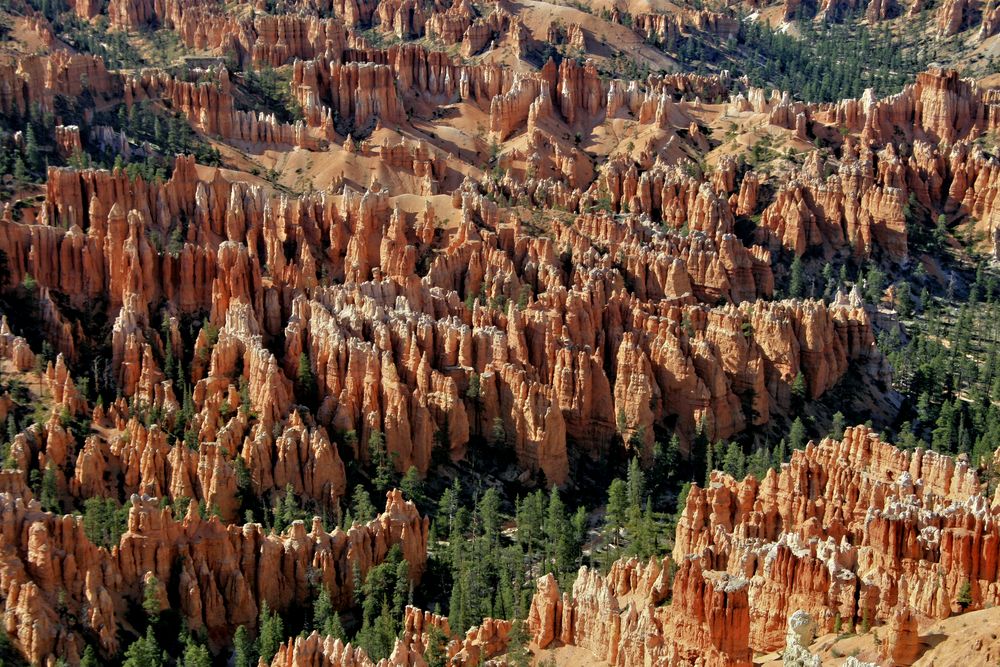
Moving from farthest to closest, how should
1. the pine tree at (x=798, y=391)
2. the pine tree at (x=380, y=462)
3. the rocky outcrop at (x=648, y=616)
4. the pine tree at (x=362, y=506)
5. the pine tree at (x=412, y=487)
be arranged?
the pine tree at (x=798, y=391)
the pine tree at (x=380, y=462)
the pine tree at (x=412, y=487)
the pine tree at (x=362, y=506)
the rocky outcrop at (x=648, y=616)

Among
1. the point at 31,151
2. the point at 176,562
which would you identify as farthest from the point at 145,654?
the point at 31,151

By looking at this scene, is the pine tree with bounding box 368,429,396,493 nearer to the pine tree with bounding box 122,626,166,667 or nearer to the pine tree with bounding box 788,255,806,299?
the pine tree with bounding box 122,626,166,667

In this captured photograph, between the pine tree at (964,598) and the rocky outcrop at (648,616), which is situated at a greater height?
the pine tree at (964,598)

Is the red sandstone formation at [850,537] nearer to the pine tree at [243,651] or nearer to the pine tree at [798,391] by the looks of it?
the pine tree at [243,651]

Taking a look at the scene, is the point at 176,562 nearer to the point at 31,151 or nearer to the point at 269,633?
the point at 269,633

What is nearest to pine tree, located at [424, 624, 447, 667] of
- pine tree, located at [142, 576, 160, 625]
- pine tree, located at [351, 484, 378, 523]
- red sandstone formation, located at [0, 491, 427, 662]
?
red sandstone formation, located at [0, 491, 427, 662]

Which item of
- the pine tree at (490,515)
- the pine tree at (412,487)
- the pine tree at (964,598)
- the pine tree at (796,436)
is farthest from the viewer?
the pine tree at (796,436)

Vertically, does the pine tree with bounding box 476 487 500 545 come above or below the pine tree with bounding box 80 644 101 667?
below

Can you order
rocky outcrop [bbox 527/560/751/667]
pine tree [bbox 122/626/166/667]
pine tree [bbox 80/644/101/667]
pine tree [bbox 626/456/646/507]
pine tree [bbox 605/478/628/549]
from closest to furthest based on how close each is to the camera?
rocky outcrop [bbox 527/560/751/667], pine tree [bbox 80/644/101/667], pine tree [bbox 122/626/166/667], pine tree [bbox 605/478/628/549], pine tree [bbox 626/456/646/507]

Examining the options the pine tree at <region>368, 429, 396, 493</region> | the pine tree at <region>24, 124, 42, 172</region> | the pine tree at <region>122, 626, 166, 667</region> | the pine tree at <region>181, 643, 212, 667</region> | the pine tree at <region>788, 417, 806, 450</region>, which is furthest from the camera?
the pine tree at <region>24, 124, 42, 172</region>

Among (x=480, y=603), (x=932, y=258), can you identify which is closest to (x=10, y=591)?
(x=480, y=603)

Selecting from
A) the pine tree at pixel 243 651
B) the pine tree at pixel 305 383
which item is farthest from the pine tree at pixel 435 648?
the pine tree at pixel 305 383

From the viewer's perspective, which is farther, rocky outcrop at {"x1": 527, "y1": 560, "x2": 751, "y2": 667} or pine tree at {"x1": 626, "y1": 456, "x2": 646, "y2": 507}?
pine tree at {"x1": 626, "y1": 456, "x2": 646, "y2": 507}

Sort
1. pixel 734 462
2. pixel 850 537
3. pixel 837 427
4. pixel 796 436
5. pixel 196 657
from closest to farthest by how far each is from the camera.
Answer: pixel 196 657 → pixel 850 537 → pixel 734 462 → pixel 796 436 → pixel 837 427
